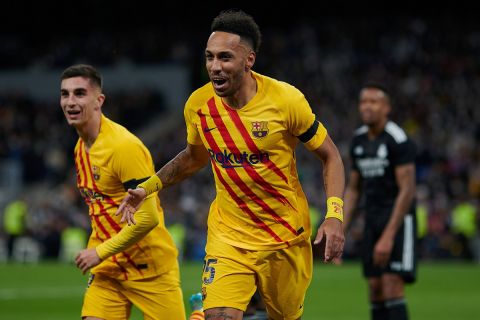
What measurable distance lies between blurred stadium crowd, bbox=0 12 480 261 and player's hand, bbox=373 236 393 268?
50.7 feet

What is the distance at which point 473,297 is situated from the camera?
1705 cm

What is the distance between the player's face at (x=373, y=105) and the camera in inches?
398

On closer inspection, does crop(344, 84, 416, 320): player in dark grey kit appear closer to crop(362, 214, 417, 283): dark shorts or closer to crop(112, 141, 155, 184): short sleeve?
crop(362, 214, 417, 283): dark shorts

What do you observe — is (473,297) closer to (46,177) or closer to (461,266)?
(461,266)

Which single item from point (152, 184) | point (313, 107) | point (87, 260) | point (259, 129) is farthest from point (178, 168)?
point (313, 107)

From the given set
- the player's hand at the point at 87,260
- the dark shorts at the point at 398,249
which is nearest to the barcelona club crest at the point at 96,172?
the player's hand at the point at 87,260

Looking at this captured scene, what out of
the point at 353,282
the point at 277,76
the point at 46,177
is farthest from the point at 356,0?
the point at 353,282

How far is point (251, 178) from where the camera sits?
6.62 metres

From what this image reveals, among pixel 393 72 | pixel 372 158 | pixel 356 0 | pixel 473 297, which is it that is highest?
pixel 356 0

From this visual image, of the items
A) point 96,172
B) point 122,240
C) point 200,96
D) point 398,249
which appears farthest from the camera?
point 398,249

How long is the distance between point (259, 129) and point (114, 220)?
4.73 feet

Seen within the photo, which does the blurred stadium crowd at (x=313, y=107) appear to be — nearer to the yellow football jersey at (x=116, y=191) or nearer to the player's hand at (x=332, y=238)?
the yellow football jersey at (x=116, y=191)

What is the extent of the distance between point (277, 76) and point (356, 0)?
6.90 meters

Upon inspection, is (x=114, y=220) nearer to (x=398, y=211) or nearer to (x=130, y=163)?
(x=130, y=163)
